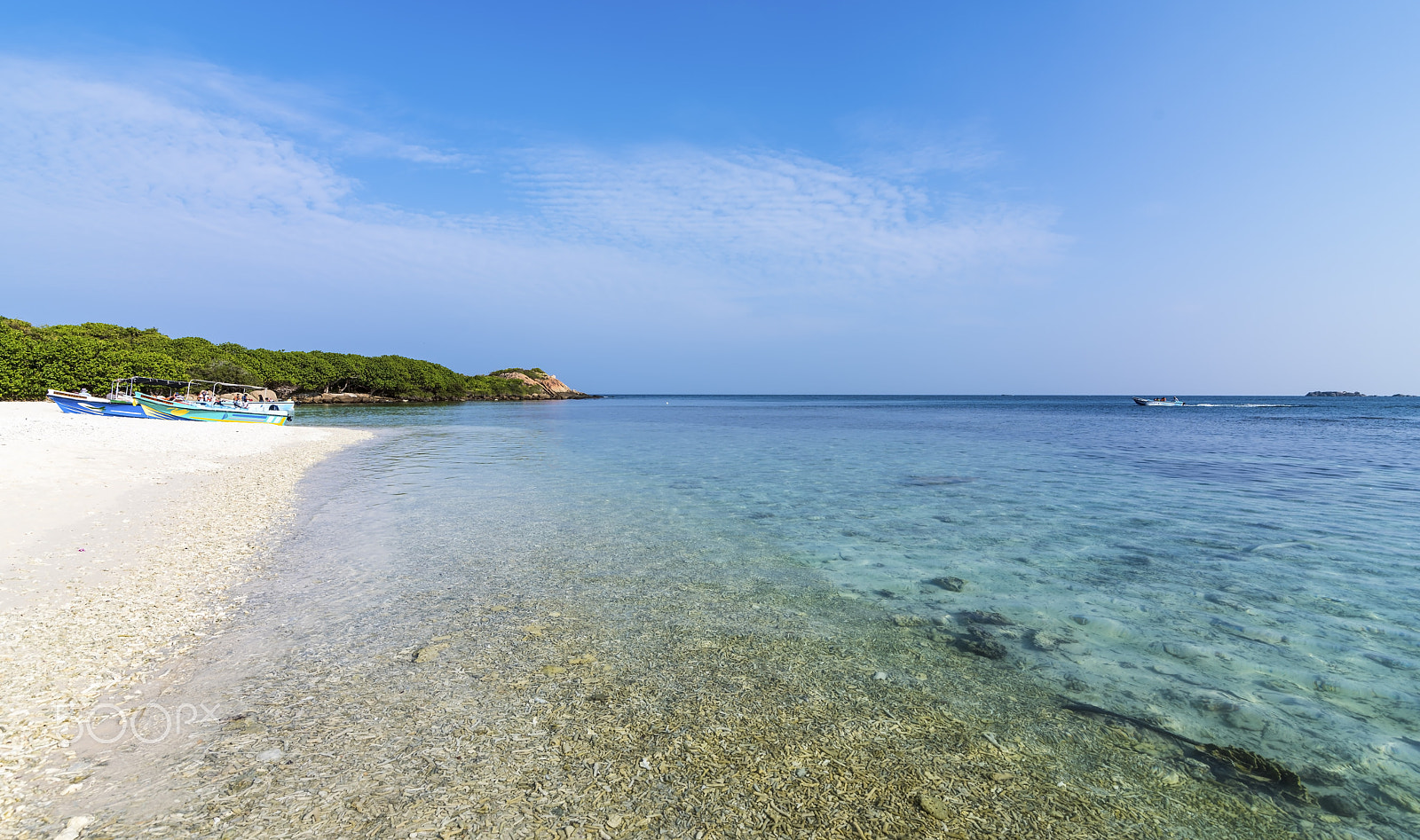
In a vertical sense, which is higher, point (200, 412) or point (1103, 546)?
point (200, 412)

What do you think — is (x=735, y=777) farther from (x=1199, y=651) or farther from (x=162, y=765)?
(x=1199, y=651)

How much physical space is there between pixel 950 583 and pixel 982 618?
1472 millimetres

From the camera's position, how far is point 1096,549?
11000mm

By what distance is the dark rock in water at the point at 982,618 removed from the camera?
296 inches

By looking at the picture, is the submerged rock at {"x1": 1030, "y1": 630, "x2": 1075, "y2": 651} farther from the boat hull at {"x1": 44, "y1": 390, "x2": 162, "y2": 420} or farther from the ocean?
the boat hull at {"x1": 44, "y1": 390, "x2": 162, "y2": 420}

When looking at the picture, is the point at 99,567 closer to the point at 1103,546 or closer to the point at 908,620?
the point at 908,620

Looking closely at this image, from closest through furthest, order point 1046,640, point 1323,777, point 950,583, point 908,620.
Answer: point 1323,777, point 1046,640, point 908,620, point 950,583

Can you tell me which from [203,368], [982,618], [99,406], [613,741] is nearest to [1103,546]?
[982,618]

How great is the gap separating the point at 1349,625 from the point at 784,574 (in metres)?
7.11

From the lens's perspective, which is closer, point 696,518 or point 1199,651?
point 1199,651

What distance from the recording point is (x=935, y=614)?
7.83m

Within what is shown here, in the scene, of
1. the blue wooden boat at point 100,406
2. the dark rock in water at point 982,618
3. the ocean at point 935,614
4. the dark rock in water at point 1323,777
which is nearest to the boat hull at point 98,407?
the blue wooden boat at point 100,406

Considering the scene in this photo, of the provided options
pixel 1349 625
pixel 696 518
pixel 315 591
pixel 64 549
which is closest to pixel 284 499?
pixel 64 549

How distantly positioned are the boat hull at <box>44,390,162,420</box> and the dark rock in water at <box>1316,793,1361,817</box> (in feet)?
170
